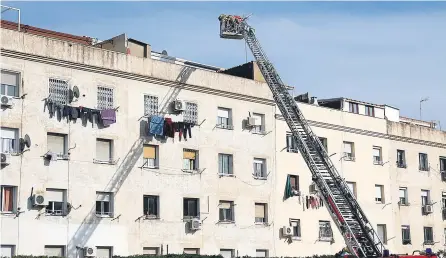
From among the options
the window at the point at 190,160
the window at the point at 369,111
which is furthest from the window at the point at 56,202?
the window at the point at 369,111

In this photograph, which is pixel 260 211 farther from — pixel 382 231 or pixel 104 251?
pixel 382 231

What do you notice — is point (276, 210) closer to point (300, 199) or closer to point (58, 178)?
point (300, 199)

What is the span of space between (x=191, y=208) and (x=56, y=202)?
26.8 feet

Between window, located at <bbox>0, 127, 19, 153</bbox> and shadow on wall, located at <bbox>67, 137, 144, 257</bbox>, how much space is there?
4848 mm

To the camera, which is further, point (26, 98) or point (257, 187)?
point (257, 187)

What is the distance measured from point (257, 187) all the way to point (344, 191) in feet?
25.6

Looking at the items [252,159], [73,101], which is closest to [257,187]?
[252,159]

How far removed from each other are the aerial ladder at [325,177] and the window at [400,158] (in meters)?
16.2

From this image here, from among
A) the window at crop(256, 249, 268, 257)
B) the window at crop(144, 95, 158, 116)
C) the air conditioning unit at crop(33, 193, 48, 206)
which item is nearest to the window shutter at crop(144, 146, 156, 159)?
the window at crop(144, 95, 158, 116)

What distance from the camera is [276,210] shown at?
146 ft

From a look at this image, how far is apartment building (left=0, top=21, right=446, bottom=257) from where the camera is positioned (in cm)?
3462

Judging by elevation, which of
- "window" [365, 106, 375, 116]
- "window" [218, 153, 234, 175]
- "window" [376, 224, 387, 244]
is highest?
"window" [365, 106, 375, 116]

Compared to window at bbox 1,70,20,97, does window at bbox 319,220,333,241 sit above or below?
below

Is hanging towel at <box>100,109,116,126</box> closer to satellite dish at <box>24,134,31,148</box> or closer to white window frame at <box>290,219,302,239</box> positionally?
satellite dish at <box>24,134,31,148</box>
